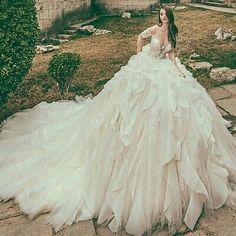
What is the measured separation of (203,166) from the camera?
162 inches

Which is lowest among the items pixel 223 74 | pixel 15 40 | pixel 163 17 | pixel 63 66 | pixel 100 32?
pixel 100 32

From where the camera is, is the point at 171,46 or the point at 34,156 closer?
the point at 171,46

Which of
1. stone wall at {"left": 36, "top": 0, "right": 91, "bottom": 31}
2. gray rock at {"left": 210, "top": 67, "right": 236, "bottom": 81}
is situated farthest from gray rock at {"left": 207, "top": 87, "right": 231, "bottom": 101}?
stone wall at {"left": 36, "top": 0, "right": 91, "bottom": 31}

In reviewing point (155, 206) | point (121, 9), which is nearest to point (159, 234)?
point (155, 206)

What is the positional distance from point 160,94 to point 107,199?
1459 millimetres

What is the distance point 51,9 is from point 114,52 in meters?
4.38

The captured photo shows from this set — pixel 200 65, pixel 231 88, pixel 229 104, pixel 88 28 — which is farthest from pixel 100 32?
pixel 229 104

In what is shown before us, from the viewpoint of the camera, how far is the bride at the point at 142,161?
397 cm

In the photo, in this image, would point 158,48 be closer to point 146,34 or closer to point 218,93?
point 146,34

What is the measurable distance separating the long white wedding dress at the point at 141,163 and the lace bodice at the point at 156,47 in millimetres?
14

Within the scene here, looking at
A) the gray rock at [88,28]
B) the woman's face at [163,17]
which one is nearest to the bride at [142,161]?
the woman's face at [163,17]

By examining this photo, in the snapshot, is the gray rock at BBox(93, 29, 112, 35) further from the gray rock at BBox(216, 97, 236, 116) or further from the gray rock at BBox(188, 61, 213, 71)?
the gray rock at BBox(216, 97, 236, 116)

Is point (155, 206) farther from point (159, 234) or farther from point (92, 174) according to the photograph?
point (92, 174)

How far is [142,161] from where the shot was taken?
4090mm
